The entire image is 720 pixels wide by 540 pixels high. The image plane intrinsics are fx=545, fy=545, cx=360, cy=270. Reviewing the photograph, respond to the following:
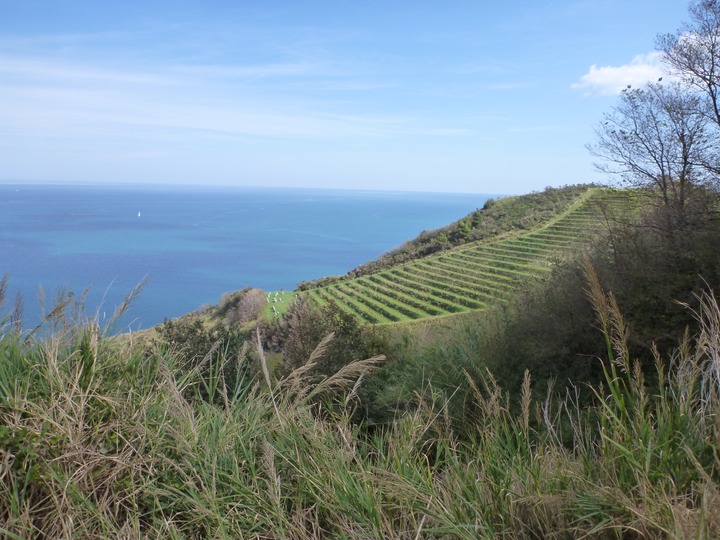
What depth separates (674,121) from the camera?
18.0m

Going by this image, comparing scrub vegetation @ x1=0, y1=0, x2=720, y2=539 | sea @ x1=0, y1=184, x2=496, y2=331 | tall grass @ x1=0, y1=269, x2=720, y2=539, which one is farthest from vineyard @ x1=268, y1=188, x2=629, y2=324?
tall grass @ x1=0, y1=269, x2=720, y2=539

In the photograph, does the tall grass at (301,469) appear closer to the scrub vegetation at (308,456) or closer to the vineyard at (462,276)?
the scrub vegetation at (308,456)

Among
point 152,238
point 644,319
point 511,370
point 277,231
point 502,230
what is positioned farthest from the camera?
point 277,231

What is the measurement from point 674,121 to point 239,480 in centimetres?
1998

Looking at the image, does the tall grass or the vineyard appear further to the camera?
the vineyard

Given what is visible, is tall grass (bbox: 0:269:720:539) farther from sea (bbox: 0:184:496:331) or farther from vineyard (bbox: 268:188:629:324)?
vineyard (bbox: 268:188:629:324)

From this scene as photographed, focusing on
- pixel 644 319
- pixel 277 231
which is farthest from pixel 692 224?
pixel 277 231

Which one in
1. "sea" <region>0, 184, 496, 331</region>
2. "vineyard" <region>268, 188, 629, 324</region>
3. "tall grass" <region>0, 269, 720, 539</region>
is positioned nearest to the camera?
"tall grass" <region>0, 269, 720, 539</region>

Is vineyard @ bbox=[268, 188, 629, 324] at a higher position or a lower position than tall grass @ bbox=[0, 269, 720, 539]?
lower

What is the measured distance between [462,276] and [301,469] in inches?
1414

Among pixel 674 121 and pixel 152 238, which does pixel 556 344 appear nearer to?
pixel 674 121

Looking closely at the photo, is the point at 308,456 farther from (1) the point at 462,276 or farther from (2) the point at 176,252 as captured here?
(2) the point at 176,252

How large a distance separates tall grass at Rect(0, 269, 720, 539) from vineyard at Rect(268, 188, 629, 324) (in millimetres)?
24180

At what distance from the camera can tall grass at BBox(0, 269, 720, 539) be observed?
1828mm
